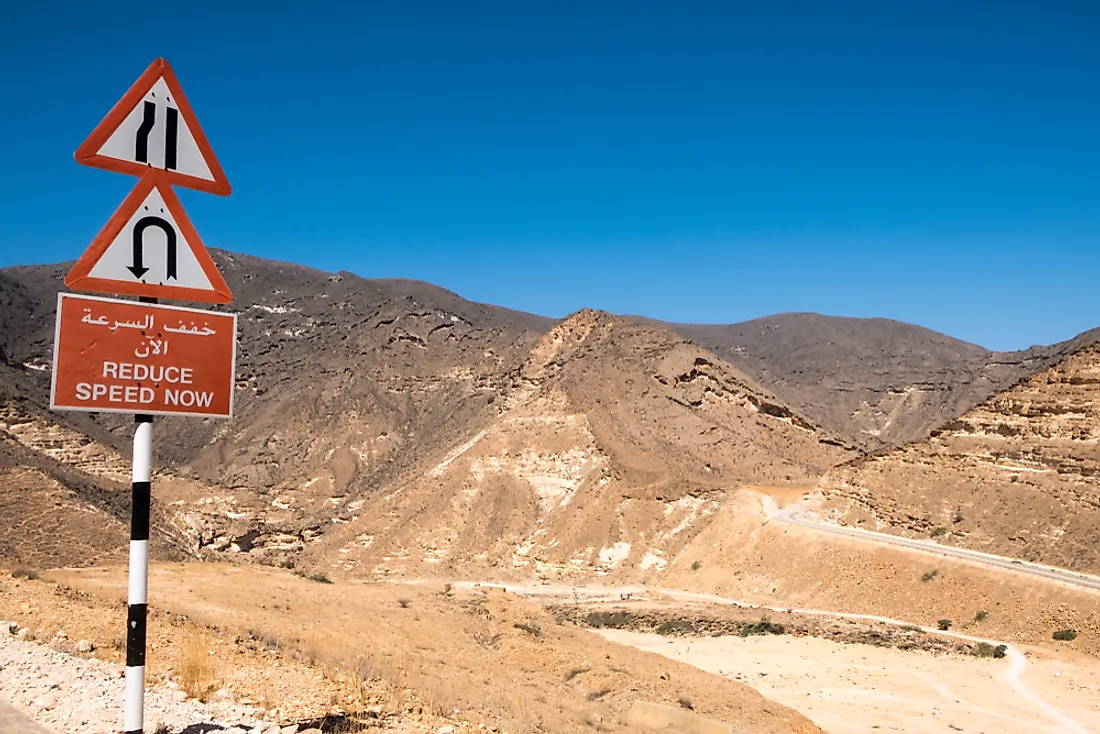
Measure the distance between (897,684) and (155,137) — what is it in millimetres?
25126

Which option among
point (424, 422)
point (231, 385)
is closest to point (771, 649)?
point (231, 385)

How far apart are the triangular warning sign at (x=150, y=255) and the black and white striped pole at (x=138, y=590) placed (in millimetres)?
786

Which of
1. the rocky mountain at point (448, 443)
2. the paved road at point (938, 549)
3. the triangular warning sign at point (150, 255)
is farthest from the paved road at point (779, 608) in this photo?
the triangular warning sign at point (150, 255)

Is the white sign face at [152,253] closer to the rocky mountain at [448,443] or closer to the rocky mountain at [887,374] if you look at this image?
the rocky mountain at [448,443]

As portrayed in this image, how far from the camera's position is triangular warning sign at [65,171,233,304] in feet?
16.3

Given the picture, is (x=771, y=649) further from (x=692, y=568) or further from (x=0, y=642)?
(x=0, y=642)

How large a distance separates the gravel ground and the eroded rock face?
1378 inches

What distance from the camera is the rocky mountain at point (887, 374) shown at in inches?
5069

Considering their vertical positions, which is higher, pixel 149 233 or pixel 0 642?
pixel 149 233

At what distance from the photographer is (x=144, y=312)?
5031mm

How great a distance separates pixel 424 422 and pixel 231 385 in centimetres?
8271

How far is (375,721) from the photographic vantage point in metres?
7.19

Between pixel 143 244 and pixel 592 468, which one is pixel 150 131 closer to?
pixel 143 244

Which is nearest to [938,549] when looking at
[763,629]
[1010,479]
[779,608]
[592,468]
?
[1010,479]
